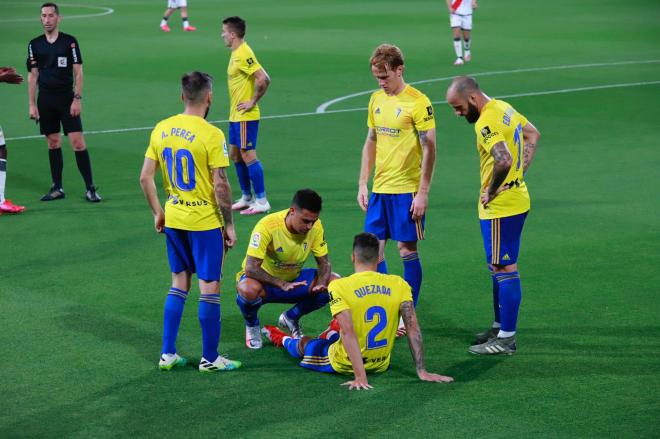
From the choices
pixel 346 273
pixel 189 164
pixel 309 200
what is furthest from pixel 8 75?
pixel 309 200

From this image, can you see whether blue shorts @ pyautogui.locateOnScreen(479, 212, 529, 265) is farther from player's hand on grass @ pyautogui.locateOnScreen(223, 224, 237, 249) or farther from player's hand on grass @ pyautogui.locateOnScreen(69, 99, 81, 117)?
player's hand on grass @ pyautogui.locateOnScreen(69, 99, 81, 117)

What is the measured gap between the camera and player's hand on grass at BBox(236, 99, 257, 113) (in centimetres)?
1270

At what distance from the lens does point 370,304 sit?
285 inches

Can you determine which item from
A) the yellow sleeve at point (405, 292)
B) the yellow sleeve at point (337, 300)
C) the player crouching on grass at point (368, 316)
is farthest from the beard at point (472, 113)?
the yellow sleeve at point (337, 300)

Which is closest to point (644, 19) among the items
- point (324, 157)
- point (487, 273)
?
point (324, 157)

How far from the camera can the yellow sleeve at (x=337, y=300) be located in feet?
23.4

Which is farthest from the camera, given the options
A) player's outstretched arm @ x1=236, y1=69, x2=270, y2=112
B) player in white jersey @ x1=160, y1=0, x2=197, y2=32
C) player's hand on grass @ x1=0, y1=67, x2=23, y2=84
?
player in white jersey @ x1=160, y1=0, x2=197, y2=32

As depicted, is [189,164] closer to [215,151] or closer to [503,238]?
[215,151]

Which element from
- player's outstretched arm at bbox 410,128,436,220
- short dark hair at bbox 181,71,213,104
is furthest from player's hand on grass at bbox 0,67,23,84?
player's outstretched arm at bbox 410,128,436,220

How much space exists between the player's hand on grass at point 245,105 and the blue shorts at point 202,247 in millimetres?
5246

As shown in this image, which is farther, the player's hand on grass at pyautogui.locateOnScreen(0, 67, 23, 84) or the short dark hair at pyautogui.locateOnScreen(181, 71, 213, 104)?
the player's hand on grass at pyautogui.locateOnScreen(0, 67, 23, 84)

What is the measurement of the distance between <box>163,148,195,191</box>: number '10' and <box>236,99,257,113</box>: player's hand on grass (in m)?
5.32

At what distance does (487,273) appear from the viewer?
10.2 metres

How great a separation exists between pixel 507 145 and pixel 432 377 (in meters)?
1.81
